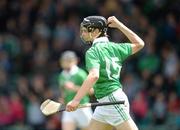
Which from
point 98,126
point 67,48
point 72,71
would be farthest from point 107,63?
point 67,48

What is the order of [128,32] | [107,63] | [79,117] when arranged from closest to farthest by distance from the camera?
[107,63] → [128,32] → [79,117]

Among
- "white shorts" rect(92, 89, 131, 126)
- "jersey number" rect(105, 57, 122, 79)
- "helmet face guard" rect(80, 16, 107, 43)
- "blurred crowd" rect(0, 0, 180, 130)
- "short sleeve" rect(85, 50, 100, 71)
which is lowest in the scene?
"blurred crowd" rect(0, 0, 180, 130)

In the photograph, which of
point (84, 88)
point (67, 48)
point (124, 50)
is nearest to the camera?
point (84, 88)

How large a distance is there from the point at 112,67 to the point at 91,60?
41cm

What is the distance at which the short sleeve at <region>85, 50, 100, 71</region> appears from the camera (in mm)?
9344

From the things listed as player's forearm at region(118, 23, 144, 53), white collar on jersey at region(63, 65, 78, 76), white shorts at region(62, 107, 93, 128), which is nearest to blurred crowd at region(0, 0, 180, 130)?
Result: white shorts at region(62, 107, 93, 128)

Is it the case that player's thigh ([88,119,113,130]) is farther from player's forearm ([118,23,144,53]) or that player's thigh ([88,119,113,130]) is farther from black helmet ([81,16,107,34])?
black helmet ([81,16,107,34])

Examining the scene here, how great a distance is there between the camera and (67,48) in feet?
60.4

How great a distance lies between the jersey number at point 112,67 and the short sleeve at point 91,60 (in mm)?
228

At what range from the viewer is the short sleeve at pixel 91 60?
9344 mm

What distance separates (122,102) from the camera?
9688 millimetres

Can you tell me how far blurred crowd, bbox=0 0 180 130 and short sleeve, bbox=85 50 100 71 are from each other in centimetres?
674

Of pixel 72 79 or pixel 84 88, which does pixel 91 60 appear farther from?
pixel 72 79

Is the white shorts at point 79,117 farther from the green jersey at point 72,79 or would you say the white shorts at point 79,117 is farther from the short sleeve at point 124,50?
the short sleeve at point 124,50
